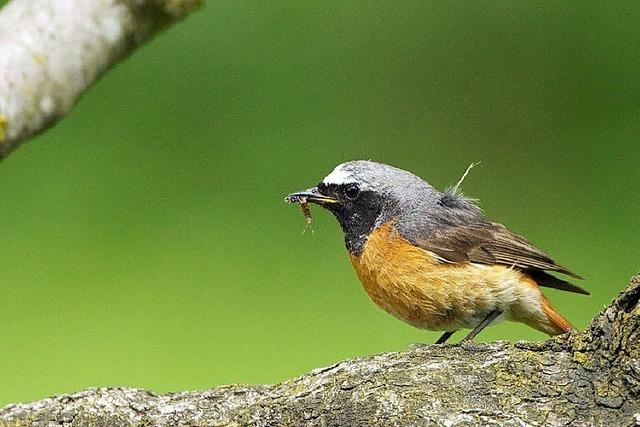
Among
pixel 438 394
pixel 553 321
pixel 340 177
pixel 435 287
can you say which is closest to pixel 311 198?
pixel 340 177

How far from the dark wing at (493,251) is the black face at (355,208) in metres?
0.32

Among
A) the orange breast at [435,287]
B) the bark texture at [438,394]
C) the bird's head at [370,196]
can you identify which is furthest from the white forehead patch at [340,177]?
the bark texture at [438,394]

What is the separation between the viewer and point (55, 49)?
4605mm

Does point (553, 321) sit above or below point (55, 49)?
below

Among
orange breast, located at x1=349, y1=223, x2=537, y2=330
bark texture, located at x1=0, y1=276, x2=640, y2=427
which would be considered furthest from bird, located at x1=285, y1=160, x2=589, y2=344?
bark texture, located at x1=0, y1=276, x2=640, y2=427

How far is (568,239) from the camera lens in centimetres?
949

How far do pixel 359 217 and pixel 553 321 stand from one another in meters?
1.00

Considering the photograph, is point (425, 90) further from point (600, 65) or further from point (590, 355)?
point (590, 355)

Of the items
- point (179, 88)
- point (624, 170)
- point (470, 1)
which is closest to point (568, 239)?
point (624, 170)

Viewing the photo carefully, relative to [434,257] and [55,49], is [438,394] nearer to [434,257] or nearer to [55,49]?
[434,257]

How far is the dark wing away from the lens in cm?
511

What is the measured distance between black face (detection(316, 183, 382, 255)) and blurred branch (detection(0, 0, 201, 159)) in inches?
43.2

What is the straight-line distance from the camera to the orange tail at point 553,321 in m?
5.15

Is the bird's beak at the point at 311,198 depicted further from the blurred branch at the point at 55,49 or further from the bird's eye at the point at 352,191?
the blurred branch at the point at 55,49
